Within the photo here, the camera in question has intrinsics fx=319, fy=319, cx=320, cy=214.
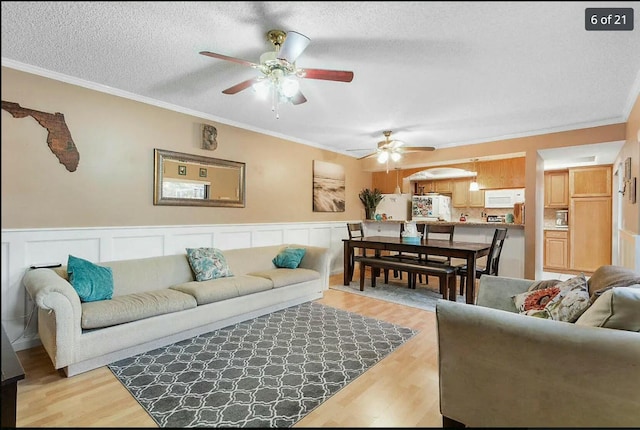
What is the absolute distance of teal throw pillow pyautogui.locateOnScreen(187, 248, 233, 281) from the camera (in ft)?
11.2

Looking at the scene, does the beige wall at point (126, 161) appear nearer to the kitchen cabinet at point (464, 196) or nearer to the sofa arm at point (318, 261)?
the sofa arm at point (318, 261)

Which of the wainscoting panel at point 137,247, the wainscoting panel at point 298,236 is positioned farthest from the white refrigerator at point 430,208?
the wainscoting panel at point 137,247

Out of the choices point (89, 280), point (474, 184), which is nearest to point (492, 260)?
point (474, 184)

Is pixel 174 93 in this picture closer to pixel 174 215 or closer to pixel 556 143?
pixel 174 215

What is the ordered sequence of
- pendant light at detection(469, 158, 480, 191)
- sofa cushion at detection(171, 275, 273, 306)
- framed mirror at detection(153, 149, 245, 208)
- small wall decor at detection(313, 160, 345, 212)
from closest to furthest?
sofa cushion at detection(171, 275, 273, 306) < framed mirror at detection(153, 149, 245, 208) < small wall decor at detection(313, 160, 345, 212) < pendant light at detection(469, 158, 480, 191)

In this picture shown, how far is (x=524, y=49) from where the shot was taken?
2291 millimetres

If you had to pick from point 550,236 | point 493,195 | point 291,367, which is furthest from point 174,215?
point 550,236

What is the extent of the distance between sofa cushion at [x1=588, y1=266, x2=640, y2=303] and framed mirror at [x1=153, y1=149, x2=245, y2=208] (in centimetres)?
368

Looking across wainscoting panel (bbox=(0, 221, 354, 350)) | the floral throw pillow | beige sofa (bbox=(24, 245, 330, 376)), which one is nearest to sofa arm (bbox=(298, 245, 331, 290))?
beige sofa (bbox=(24, 245, 330, 376))

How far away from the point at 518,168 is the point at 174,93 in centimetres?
603

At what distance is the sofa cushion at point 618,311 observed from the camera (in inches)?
53.1

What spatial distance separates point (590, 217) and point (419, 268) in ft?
13.3

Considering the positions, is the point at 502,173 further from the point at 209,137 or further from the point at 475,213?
the point at 209,137

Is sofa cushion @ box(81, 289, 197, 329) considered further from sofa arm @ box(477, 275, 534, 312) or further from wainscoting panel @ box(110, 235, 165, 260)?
sofa arm @ box(477, 275, 534, 312)
